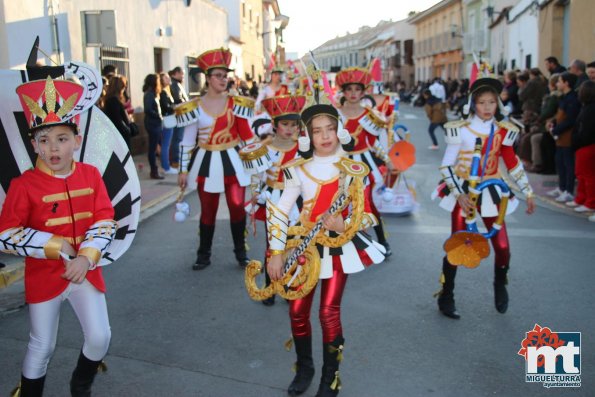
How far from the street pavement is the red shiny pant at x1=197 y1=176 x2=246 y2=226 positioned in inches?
21.4

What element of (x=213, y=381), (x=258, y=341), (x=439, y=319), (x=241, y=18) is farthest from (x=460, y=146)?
(x=241, y=18)

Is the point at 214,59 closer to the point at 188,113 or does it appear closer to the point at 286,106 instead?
the point at 188,113

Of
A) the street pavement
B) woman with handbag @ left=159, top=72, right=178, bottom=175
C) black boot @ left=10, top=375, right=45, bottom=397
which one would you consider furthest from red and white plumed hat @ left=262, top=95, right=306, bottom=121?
woman with handbag @ left=159, top=72, right=178, bottom=175

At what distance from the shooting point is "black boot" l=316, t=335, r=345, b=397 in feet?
12.1

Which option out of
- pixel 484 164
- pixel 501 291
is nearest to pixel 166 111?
pixel 484 164

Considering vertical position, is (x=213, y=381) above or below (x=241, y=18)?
below

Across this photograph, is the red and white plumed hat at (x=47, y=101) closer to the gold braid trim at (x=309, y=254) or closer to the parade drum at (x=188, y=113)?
the gold braid trim at (x=309, y=254)

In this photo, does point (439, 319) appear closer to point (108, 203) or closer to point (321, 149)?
point (321, 149)

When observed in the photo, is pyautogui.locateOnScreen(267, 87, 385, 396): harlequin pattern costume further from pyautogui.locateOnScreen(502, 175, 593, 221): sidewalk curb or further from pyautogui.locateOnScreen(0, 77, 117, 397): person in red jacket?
pyautogui.locateOnScreen(502, 175, 593, 221): sidewalk curb

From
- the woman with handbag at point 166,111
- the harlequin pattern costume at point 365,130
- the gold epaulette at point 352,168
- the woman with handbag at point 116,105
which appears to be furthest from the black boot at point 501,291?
the woman with handbag at point 166,111

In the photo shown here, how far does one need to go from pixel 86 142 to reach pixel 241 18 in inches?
1210

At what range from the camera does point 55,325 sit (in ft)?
11.0

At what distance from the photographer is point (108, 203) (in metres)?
3.41

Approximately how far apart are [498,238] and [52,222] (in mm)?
3368
